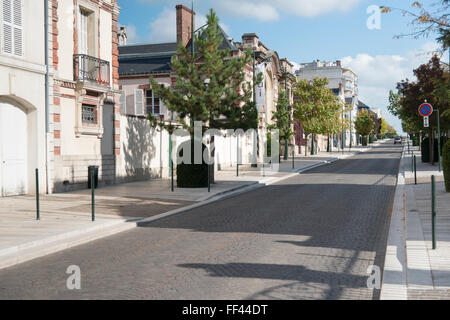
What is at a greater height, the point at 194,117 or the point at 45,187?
the point at 194,117

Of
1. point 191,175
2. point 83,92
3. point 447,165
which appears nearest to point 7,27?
point 83,92

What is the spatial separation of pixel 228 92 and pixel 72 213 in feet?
28.6

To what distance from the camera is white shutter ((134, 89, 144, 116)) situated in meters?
29.5

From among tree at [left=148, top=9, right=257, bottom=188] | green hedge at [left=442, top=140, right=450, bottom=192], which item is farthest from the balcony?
green hedge at [left=442, top=140, right=450, bottom=192]

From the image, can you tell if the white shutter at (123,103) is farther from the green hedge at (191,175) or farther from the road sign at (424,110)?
the road sign at (424,110)

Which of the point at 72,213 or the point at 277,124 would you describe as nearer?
the point at 72,213

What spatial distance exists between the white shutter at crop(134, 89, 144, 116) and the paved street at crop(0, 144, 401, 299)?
18.6 meters

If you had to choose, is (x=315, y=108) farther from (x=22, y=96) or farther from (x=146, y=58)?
(x=22, y=96)

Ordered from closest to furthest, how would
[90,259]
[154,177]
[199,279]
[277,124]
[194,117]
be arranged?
[199,279] < [90,259] < [194,117] < [154,177] < [277,124]

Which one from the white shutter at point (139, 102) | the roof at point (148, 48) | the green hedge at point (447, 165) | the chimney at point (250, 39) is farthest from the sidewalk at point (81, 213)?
the chimney at point (250, 39)

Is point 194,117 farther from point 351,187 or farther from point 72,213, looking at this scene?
point 72,213
